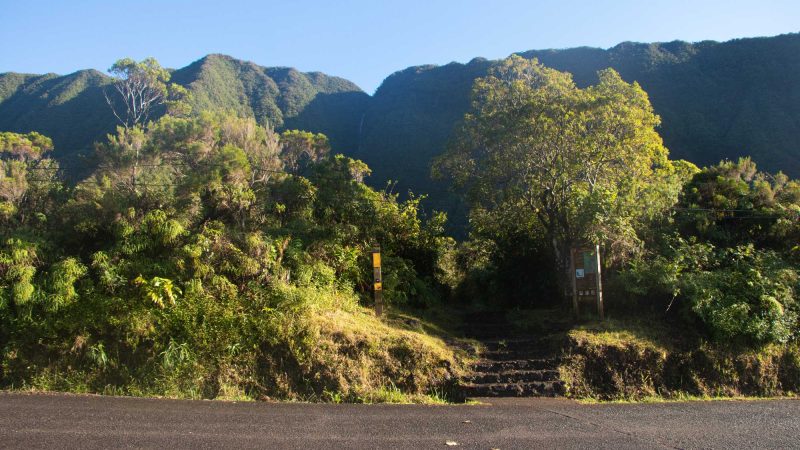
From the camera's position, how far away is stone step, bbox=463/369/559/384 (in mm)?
7641

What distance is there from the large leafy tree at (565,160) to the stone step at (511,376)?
3.30 meters

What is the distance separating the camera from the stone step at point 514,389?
7348mm

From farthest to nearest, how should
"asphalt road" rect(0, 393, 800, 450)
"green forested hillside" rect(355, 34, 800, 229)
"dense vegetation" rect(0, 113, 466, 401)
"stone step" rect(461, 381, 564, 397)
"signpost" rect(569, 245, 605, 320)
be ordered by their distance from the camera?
"green forested hillside" rect(355, 34, 800, 229)
"signpost" rect(569, 245, 605, 320)
"stone step" rect(461, 381, 564, 397)
"dense vegetation" rect(0, 113, 466, 401)
"asphalt road" rect(0, 393, 800, 450)

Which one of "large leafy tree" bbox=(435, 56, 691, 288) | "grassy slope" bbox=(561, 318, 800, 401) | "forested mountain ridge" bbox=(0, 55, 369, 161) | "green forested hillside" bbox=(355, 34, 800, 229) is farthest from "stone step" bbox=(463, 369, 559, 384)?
"forested mountain ridge" bbox=(0, 55, 369, 161)

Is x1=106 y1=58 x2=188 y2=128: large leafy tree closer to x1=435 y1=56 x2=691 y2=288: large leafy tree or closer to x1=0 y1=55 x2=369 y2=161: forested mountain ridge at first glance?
x1=0 y1=55 x2=369 y2=161: forested mountain ridge

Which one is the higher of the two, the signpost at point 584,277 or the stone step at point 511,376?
the signpost at point 584,277

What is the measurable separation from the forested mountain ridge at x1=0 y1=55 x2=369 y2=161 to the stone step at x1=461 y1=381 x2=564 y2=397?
120 ft

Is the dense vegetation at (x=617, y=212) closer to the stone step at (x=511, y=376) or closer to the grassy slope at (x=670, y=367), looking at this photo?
the grassy slope at (x=670, y=367)

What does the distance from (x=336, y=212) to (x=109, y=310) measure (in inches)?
207

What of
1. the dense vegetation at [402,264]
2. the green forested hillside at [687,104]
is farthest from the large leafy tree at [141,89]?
the dense vegetation at [402,264]

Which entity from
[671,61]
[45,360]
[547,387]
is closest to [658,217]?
[547,387]

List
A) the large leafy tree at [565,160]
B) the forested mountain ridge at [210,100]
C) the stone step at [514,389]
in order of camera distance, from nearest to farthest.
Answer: the stone step at [514,389] < the large leafy tree at [565,160] < the forested mountain ridge at [210,100]

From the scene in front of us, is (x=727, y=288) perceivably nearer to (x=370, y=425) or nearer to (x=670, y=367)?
(x=670, y=367)

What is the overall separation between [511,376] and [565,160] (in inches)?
208
